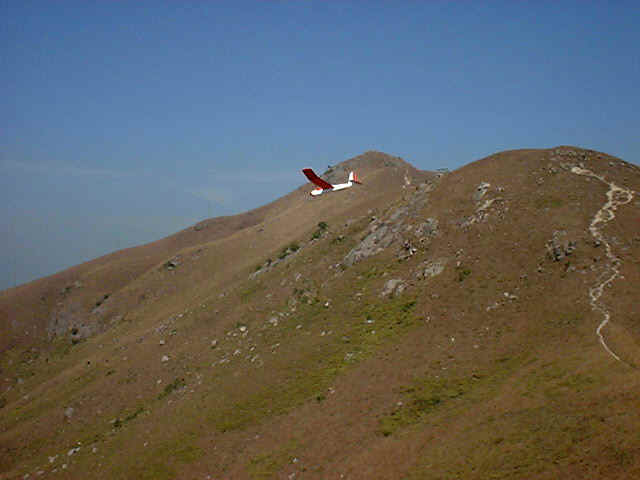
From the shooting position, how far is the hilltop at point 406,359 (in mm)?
26219

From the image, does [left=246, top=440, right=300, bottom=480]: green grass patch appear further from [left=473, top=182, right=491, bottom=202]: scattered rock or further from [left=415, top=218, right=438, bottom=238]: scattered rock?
[left=473, top=182, right=491, bottom=202]: scattered rock

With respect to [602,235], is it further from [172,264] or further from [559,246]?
[172,264]

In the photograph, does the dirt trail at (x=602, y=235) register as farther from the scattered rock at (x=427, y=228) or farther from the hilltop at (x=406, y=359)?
the scattered rock at (x=427, y=228)

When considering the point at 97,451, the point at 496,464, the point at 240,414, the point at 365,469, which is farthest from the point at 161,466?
the point at 496,464

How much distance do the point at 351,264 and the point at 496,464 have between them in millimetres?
36558

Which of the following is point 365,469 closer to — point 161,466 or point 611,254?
point 161,466

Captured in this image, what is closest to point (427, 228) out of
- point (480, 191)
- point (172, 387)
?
point (480, 191)

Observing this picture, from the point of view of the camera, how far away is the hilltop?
26219 millimetres

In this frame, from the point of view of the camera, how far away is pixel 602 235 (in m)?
41.8

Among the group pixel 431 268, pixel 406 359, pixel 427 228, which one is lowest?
pixel 406 359

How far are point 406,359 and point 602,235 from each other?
2282 centimetres

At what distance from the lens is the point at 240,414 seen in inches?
1629

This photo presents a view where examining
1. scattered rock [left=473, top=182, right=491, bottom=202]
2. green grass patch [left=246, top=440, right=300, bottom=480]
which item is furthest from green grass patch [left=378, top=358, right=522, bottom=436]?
scattered rock [left=473, top=182, right=491, bottom=202]

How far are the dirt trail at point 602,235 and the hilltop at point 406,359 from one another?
185mm
